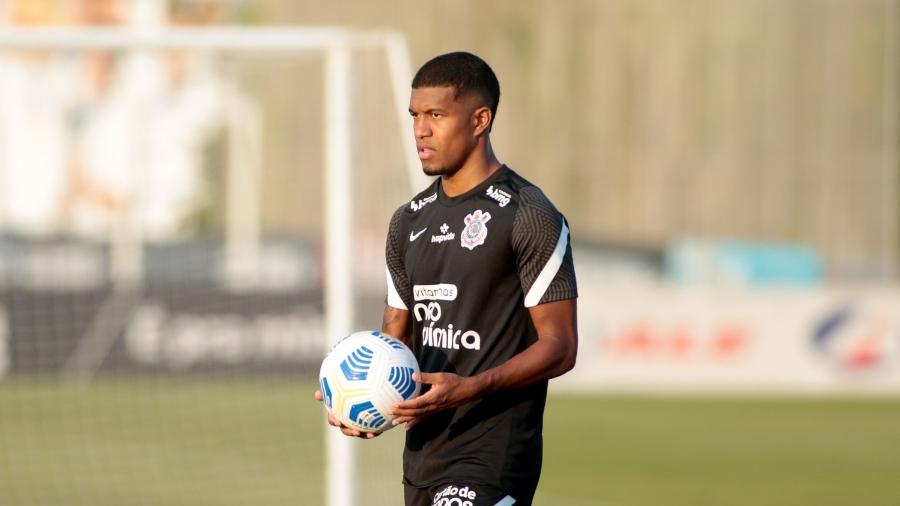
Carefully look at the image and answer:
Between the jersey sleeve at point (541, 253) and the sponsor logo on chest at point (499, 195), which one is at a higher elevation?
the sponsor logo on chest at point (499, 195)

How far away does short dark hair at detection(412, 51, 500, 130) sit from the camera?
5035 mm

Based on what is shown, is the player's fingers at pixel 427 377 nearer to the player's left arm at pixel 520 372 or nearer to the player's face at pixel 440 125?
the player's left arm at pixel 520 372

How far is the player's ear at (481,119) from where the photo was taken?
5.08 m

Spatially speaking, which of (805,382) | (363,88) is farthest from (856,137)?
(363,88)

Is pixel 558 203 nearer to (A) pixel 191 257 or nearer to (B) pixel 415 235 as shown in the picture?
(A) pixel 191 257

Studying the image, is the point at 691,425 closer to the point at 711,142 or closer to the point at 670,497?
the point at 670,497

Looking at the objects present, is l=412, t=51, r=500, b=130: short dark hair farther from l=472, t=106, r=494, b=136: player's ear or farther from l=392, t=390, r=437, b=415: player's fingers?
l=392, t=390, r=437, b=415: player's fingers

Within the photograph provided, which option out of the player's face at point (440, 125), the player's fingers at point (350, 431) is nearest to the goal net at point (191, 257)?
the player's face at point (440, 125)

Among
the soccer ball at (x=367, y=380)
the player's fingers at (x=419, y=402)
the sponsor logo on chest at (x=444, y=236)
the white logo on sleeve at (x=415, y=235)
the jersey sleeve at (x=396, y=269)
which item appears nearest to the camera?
the player's fingers at (x=419, y=402)

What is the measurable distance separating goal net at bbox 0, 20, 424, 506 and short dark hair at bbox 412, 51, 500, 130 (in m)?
4.14

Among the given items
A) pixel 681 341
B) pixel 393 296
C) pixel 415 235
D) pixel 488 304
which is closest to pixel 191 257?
pixel 681 341

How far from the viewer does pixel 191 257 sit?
86.5 ft

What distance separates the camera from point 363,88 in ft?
35.4

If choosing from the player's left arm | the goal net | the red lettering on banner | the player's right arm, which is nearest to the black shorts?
the player's left arm
